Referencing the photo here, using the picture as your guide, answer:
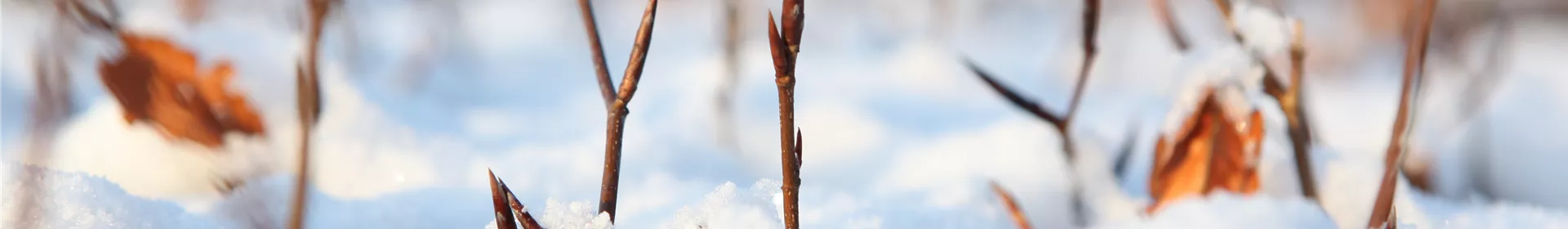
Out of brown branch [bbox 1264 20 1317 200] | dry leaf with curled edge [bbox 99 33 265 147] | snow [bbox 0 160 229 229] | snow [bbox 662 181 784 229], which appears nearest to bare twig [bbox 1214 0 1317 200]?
brown branch [bbox 1264 20 1317 200]

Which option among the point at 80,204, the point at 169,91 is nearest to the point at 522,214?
the point at 80,204

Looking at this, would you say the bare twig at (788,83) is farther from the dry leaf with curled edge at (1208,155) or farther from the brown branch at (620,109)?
the dry leaf with curled edge at (1208,155)

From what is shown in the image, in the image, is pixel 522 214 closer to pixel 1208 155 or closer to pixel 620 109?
pixel 620 109

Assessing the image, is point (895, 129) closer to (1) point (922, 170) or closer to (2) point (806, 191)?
(1) point (922, 170)

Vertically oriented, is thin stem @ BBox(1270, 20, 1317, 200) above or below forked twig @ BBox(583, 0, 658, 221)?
below

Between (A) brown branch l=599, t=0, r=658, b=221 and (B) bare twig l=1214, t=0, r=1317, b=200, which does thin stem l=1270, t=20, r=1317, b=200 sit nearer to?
(B) bare twig l=1214, t=0, r=1317, b=200

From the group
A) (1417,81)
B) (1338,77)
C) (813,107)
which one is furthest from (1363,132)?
(1417,81)
